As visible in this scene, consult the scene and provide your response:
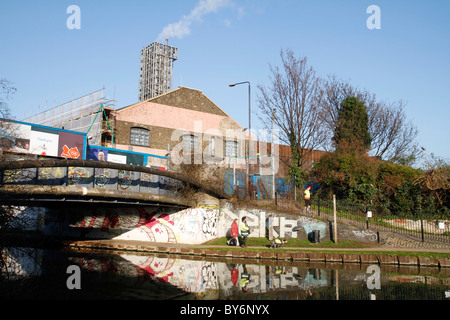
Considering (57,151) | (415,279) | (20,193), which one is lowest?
(415,279)

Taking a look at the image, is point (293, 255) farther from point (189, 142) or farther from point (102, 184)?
point (189, 142)

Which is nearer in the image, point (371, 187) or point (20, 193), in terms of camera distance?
point (20, 193)

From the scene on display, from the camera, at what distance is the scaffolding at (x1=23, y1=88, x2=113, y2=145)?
34.8m

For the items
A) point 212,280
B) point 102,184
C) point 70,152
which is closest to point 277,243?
point 212,280

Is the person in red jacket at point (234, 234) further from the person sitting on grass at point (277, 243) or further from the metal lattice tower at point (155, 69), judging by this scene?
the metal lattice tower at point (155, 69)

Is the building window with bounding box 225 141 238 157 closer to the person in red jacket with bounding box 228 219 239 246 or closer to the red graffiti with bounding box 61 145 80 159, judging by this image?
the red graffiti with bounding box 61 145 80 159

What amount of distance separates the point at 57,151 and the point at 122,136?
308 inches

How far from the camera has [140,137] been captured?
3694 cm

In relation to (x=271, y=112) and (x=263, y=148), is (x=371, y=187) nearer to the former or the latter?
(x=271, y=112)

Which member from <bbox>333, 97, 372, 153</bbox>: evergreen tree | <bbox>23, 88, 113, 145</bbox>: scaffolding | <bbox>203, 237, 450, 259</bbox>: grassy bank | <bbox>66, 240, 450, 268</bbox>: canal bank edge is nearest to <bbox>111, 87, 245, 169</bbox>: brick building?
<bbox>23, 88, 113, 145</bbox>: scaffolding

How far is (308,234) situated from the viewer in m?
24.3

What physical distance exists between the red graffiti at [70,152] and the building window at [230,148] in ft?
53.5

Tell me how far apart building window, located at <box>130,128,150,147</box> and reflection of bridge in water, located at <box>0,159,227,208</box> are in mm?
11803
